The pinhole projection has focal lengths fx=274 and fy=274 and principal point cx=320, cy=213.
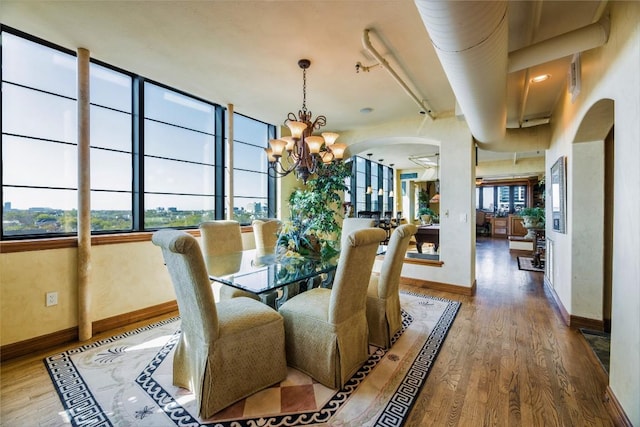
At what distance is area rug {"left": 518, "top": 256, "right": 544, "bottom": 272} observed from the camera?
5.32 m

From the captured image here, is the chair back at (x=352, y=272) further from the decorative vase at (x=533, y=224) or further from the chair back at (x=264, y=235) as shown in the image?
the decorative vase at (x=533, y=224)

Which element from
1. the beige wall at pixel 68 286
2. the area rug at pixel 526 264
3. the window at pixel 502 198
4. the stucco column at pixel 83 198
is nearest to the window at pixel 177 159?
the beige wall at pixel 68 286

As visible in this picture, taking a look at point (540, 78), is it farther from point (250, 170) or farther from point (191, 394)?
point (191, 394)

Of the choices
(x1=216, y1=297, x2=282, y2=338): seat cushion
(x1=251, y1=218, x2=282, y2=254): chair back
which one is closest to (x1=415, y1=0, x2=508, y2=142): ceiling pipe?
(x1=216, y1=297, x2=282, y2=338): seat cushion

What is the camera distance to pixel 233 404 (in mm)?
1687

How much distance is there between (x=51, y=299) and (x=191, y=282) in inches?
77.1

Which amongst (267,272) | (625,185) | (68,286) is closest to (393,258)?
(267,272)

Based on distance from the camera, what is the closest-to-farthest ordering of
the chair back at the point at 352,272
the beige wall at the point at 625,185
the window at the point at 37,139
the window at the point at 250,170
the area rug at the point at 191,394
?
the beige wall at the point at 625,185 → the area rug at the point at 191,394 → the chair back at the point at 352,272 → the window at the point at 37,139 → the window at the point at 250,170

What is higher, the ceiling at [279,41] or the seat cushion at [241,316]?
the ceiling at [279,41]

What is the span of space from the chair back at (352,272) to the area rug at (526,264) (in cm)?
505

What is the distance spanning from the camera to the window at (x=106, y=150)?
2.41 m

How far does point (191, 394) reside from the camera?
1.78m

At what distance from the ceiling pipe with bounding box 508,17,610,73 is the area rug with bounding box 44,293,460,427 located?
2.46 metres

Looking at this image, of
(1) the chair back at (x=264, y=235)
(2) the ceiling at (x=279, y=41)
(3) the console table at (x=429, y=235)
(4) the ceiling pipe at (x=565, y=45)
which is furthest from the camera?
(3) the console table at (x=429, y=235)
